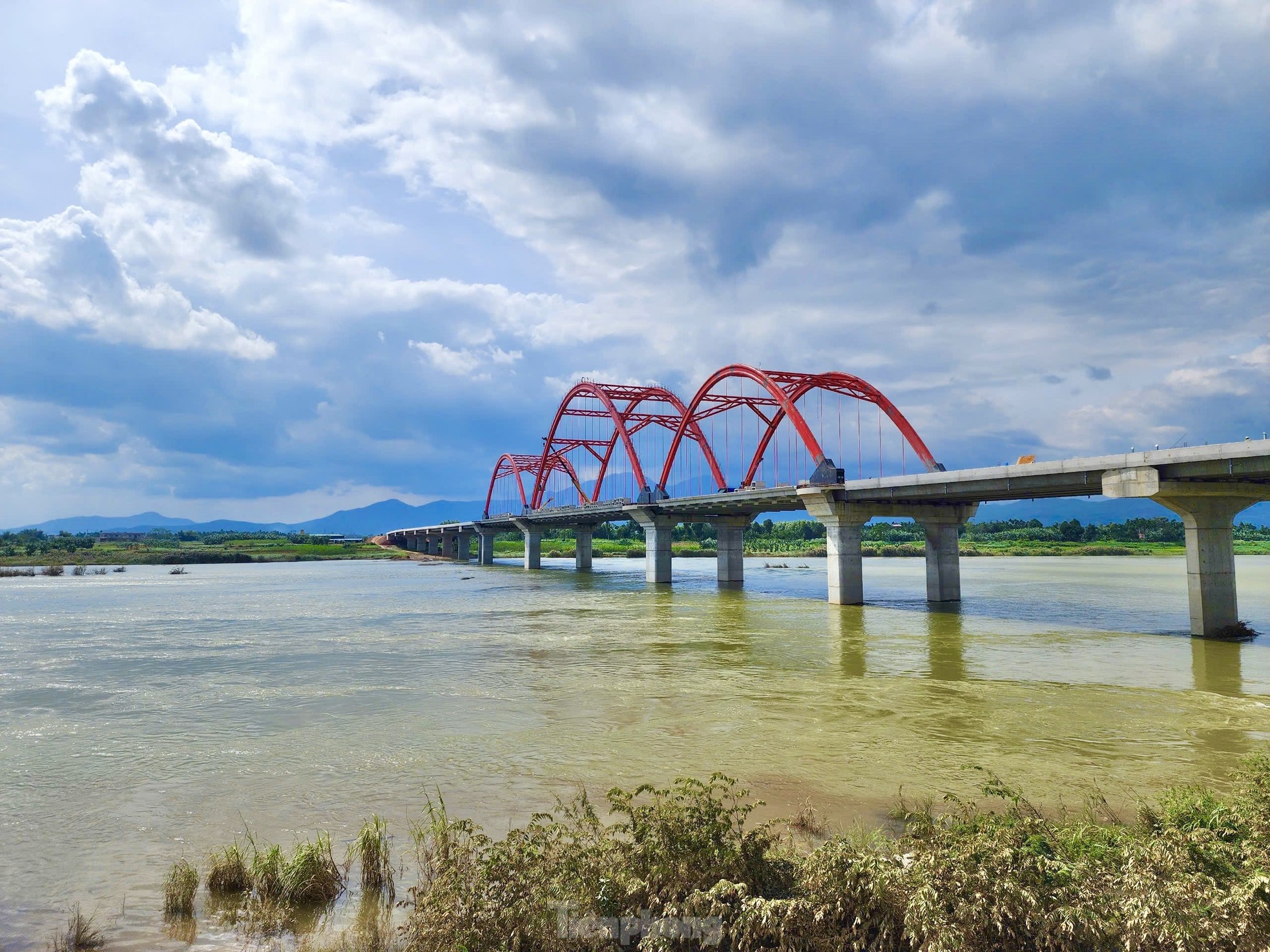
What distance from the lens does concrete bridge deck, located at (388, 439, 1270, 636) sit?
28.9m

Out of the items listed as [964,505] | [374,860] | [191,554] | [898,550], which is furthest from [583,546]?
[374,860]

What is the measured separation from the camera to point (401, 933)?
684 centimetres

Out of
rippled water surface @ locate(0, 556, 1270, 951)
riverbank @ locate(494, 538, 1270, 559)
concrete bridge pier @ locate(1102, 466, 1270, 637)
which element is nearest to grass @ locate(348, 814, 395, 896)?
rippled water surface @ locate(0, 556, 1270, 951)

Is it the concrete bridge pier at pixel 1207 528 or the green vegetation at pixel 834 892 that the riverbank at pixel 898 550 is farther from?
the green vegetation at pixel 834 892

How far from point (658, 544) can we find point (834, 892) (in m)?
68.2

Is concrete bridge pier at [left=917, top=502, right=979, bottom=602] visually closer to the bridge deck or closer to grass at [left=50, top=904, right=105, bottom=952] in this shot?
the bridge deck

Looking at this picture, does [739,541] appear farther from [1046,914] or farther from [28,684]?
[1046,914]

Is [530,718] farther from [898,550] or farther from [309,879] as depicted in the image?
[898,550]

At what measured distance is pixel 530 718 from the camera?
58.0ft

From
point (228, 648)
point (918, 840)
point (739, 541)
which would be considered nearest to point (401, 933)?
point (918, 840)

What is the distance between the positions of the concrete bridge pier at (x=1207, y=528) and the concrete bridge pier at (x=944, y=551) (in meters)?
17.5

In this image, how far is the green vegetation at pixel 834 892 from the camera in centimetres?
550

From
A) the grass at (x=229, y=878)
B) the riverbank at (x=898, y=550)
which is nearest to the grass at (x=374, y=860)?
the grass at (x=229, y=878)

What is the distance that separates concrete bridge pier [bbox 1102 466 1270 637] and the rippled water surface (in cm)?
170
